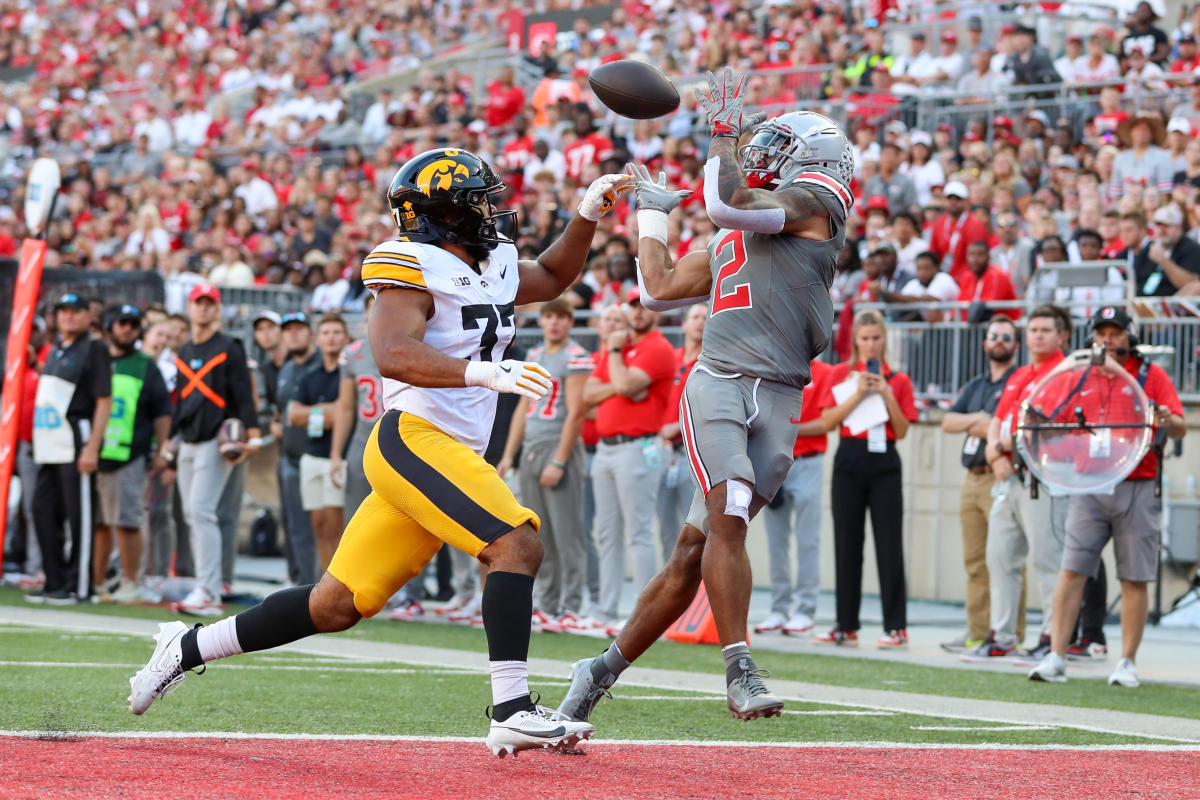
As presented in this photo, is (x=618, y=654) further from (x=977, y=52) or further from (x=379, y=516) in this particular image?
(x=977, y=52)

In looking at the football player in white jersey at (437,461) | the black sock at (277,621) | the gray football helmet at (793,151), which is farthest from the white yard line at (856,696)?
the black sock at (277,621)

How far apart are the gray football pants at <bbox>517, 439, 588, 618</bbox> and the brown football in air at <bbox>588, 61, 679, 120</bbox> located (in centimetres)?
468

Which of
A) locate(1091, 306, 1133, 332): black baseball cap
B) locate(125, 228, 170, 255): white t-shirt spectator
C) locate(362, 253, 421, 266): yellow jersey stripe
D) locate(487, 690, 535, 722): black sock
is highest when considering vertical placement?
locate(125, 228, 170, 255): white t-shirt spectator

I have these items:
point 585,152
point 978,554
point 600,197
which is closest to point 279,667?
point 600,197

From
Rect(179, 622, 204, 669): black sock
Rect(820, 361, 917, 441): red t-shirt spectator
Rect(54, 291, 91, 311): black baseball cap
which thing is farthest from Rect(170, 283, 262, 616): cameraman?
Rect(179, 622, 204, 669): black sock

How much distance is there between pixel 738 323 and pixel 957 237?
336 inches

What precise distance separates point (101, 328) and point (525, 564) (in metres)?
8.53

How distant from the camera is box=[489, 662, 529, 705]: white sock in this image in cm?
471

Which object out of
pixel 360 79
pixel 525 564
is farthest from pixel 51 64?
pixel 525 564

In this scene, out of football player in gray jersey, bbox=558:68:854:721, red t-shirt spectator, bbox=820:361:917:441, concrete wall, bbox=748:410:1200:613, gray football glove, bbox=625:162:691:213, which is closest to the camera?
football player in gray jersey, bbox=558:68:854:721

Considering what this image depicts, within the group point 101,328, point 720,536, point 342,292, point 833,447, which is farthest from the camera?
point 342,292

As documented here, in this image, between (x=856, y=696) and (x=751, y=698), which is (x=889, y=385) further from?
(x=751, y=698)

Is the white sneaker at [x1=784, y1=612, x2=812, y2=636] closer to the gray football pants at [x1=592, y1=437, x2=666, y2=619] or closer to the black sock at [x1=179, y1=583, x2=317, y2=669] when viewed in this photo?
the gray football pants at [x1=592, y1=437, x2=666, y2=619]

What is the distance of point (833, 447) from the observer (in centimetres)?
1324
